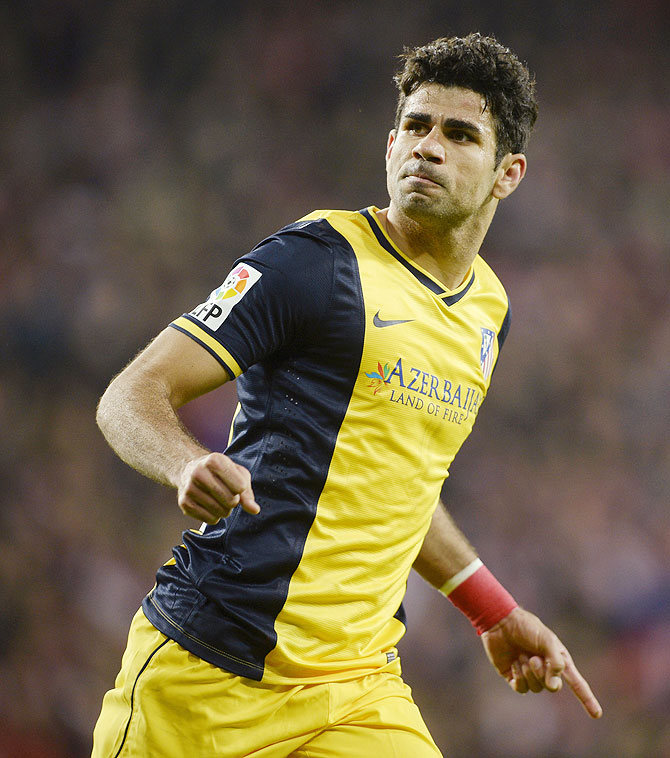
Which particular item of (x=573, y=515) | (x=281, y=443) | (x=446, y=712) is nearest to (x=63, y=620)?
(x=446, y=712)

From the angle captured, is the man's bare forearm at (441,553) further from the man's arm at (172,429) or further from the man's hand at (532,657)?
the man's arm at (172,429)

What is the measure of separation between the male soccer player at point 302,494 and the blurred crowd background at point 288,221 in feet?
10.4

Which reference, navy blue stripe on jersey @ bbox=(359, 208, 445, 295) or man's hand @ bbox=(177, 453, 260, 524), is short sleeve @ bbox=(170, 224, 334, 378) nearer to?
navy blue stripe on jersey @ bbox=(359, 208, 445, 295)

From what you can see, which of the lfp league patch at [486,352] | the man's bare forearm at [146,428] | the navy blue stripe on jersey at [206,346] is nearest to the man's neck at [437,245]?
the lfp league patch at [486,352]

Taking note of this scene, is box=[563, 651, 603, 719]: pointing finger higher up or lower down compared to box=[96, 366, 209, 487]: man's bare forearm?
lower down

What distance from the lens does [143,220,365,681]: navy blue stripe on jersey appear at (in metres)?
1.99

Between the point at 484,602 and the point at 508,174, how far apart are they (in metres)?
1.26

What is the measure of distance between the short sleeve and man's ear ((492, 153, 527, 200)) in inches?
29.8

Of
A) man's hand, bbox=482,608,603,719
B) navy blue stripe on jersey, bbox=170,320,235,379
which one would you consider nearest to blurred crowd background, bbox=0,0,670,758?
man's hand, bbox=482,608,603,719

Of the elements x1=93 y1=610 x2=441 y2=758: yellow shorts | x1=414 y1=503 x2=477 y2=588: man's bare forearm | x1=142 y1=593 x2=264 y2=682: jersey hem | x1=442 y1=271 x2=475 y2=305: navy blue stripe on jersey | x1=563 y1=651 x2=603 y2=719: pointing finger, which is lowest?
x1=563 y1=651 x2=603 y2=719: pointing finger

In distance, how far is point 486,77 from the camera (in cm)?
246

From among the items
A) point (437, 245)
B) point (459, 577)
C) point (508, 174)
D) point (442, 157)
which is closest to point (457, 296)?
point (437, 245)

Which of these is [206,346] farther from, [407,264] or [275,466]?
[407,264]

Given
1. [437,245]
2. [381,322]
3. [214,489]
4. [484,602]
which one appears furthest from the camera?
[484,602]
